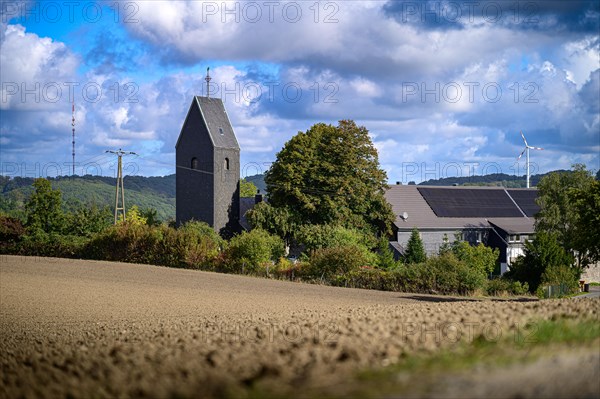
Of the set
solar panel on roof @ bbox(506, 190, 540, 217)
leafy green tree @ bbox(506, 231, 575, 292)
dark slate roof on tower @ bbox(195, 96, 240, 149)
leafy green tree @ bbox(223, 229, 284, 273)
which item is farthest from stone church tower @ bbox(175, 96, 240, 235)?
solar panel on roof @ bbox(506, 190, 540, 217)

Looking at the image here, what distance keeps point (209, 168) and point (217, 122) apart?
17.7 feet

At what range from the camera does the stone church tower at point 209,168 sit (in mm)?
74000

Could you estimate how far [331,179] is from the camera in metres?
67.1

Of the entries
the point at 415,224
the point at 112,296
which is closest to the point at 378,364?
the point at 112,296

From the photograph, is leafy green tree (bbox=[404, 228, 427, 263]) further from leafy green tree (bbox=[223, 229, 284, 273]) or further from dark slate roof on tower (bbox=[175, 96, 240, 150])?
dark slate roof on tower (bbox=[175, 96, 240, 150])

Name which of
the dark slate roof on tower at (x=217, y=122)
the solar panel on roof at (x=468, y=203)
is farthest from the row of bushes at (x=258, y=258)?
the solar panel on roof at (x=468, y=203)

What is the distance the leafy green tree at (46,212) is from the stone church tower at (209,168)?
1281cm

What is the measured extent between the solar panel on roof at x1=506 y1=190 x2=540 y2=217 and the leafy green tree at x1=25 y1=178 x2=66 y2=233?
176 feet

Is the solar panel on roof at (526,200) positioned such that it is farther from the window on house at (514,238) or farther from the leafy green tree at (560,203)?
the leafy green tree at (560,203)

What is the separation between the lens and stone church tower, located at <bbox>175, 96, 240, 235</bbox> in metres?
74.0

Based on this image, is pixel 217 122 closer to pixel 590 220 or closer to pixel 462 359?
pixel 590 220

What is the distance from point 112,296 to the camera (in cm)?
3722

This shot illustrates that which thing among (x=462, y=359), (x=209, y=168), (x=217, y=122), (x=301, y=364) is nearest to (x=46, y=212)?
(x=209, y=168)

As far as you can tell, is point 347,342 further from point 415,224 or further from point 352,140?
point 415,224
